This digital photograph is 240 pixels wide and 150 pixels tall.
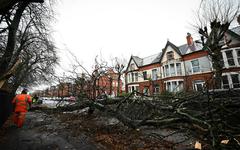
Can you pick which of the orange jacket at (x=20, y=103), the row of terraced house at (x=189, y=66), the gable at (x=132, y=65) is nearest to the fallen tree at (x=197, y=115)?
the orange jacket at (x=20, y=103)

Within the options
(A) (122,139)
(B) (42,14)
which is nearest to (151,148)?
(A) (122,139)

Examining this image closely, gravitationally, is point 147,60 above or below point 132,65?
above

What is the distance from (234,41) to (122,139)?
67.8 ft

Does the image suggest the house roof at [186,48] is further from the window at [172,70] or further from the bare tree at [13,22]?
the bare tree at [13,22]

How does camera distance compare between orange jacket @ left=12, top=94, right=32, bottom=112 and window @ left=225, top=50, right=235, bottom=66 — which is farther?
window @ left=225, top=50, right=235, bottom=66

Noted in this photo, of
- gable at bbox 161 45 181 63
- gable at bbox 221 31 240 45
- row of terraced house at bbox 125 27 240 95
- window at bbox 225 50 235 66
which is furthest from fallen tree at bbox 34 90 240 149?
gable at bbox 161 45 181 63

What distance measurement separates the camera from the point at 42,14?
832cm

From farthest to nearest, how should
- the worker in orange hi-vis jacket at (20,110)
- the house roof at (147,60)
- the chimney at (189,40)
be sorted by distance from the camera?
the house roof at (147,60)
the chimney at (189,40)
the worker in orange hi-vis jacket at (20,110)

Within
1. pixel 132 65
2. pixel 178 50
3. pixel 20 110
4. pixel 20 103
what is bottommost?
pixel 20 110

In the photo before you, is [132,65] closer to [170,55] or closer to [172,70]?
[170,55]

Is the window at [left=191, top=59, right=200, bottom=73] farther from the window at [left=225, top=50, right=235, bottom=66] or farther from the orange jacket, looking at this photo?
the orange jacket

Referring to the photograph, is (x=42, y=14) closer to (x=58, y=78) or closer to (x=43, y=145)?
(x=58, y=78)

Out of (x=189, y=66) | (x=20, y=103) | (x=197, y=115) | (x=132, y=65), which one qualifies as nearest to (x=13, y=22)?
(x=20, y=103)

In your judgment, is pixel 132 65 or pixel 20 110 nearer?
pixel 20 110
